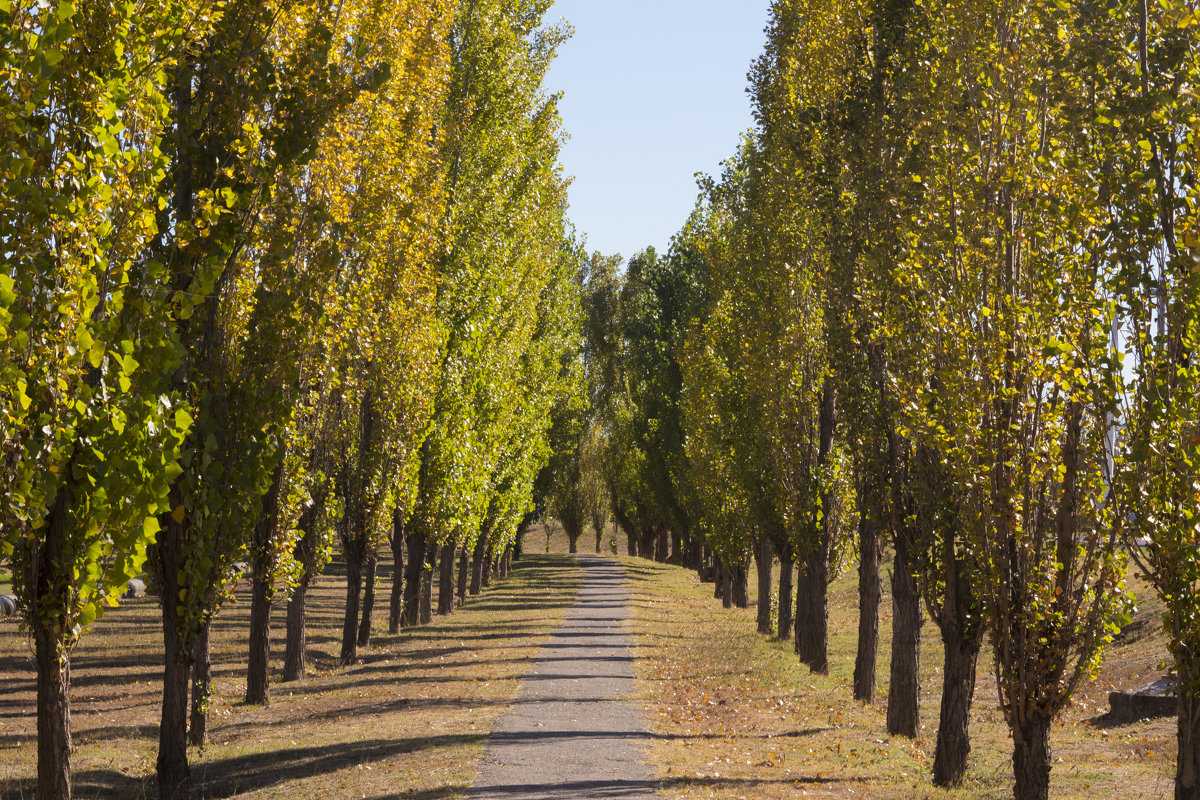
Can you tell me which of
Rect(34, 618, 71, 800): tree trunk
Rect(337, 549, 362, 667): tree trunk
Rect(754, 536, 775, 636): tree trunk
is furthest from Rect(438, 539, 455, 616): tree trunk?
Rect(34, 618, 71, 800): tree trunk

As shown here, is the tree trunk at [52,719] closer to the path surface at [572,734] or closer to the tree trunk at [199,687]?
the path surface at [572,734]

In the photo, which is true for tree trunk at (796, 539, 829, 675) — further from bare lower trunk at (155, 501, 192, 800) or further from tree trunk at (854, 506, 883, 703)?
bare lower trunk at (155, 501, 192, 800)

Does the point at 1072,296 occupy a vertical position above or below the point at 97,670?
above

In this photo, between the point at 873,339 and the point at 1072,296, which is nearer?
the point at 1072,296

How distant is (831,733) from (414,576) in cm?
1637

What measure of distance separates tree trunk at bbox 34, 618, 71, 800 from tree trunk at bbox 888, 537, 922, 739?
10381mm

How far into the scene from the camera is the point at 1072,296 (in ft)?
28.6

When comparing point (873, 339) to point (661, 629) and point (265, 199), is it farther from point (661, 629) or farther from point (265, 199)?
point (661, 629)

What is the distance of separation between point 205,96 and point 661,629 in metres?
22.3

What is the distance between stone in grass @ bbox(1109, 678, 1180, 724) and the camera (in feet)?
55.6

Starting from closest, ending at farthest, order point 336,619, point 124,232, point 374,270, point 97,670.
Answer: point 124,232
point 374,270
point 97,670
point 336,619

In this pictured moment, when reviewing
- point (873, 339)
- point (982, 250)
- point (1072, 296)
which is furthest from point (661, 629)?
point (1072, 296)

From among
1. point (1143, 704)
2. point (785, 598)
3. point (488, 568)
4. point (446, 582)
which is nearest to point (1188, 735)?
point (1143, 704)

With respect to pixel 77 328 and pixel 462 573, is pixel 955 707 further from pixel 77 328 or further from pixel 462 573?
pixel 462 573
